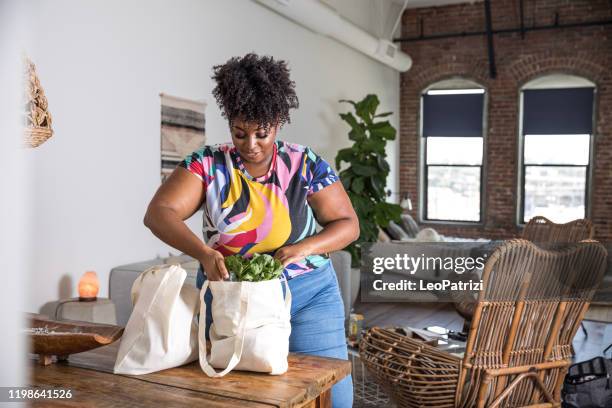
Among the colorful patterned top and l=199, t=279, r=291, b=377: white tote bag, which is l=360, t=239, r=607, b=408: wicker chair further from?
l=199, t=279, r=291, b=377: white tote bag

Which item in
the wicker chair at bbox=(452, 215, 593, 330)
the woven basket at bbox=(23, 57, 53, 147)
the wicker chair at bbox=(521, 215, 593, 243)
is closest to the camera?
the woven basket at bbox=(23, 57, 53, 147)

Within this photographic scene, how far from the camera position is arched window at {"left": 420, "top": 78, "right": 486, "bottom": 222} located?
9.49 meters

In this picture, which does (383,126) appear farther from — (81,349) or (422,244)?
(81,349)

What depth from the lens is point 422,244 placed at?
7137 millimetres

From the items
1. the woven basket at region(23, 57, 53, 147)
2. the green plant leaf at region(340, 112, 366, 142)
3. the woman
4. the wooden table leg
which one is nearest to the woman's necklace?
the woman

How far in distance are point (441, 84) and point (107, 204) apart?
Answer: 6.72 metres

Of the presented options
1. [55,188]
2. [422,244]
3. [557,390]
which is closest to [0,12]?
[557,390]

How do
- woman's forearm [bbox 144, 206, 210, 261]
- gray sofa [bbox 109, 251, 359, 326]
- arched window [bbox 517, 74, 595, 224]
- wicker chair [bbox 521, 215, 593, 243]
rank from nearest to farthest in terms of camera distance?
woman's forearm [bbox 144, 206, 210, 261] → gray sofa [bbox 109, 251, 359, 326] → wicker chair [bbox 521, 215, 593, 243] → arched window [bbox 517, 74, 595, 224]

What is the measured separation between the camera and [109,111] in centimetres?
419

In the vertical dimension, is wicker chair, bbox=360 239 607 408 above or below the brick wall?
below

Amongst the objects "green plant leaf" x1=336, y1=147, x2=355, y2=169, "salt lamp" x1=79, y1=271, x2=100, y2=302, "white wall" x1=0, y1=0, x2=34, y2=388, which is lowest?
"salt lamp" x1=79, y1=271, x2=100, y2=302

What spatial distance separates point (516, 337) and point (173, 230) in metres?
1.48

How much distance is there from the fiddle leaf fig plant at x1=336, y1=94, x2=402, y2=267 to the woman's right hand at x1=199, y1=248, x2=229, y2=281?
524 centimetres

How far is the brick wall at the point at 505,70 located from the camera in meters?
8.68
